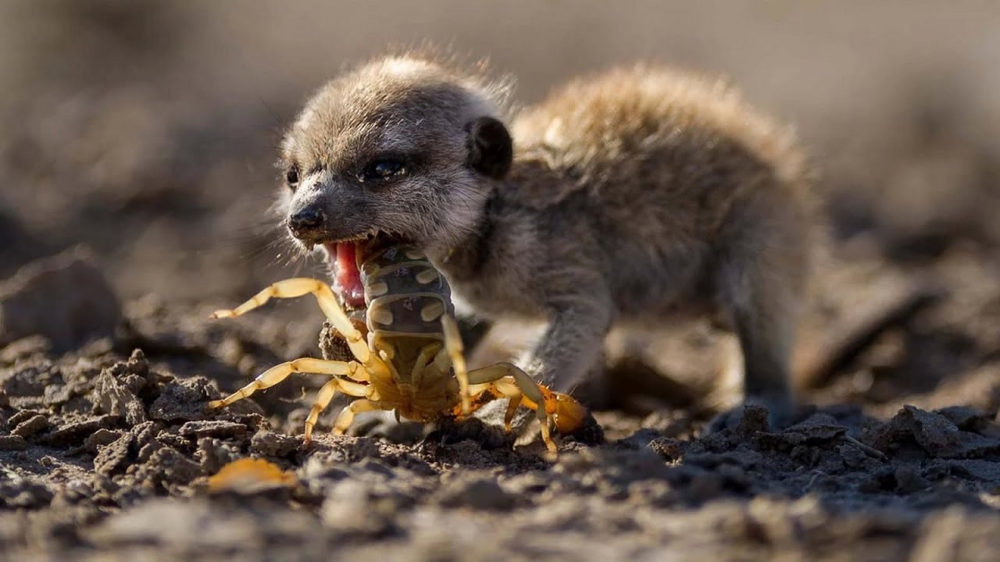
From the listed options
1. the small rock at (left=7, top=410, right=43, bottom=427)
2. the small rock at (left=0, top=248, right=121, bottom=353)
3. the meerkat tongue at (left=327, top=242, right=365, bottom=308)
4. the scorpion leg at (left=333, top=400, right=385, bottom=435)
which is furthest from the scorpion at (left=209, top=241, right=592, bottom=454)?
the small rock at (left=0, top=248, right=121, bottom=353)

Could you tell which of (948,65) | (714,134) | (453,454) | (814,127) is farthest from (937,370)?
(948,65)

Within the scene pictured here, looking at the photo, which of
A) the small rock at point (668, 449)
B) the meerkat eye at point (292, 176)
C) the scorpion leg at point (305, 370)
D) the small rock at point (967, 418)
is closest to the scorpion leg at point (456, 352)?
the scorpion leg at point (305, 370)

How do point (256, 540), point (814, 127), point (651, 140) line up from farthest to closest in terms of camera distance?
point (814, 127) → point (651, 140) → point (256, 540)

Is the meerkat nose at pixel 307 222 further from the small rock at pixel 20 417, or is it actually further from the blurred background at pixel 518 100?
the small rock at pixel 20 417

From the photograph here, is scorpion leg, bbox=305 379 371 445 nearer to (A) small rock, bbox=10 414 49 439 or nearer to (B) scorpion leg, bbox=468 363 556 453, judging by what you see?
(B) scorpion leg, bbox=468 363 556 453

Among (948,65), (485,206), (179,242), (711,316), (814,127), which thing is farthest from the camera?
(948,65)

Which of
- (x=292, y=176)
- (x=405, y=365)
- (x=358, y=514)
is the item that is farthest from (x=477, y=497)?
(x=292, y=176)

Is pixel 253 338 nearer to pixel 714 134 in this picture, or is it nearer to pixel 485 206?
pixel 485 206
